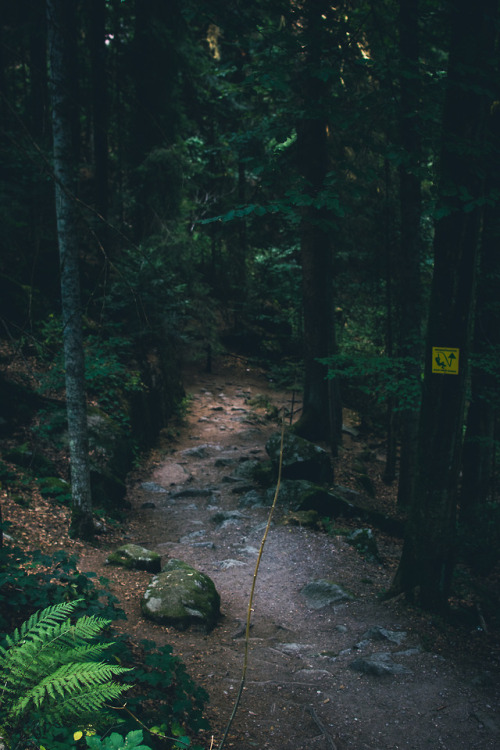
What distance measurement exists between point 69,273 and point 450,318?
16.1ft

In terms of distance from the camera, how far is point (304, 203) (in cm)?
404

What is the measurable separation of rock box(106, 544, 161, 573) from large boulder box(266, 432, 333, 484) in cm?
372

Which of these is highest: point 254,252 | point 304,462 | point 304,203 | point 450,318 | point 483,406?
point 254,252

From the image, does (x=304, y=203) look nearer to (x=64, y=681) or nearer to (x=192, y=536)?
(x=64, y=681)

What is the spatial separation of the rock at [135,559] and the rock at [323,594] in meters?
2.11

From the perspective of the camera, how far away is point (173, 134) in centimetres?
1379

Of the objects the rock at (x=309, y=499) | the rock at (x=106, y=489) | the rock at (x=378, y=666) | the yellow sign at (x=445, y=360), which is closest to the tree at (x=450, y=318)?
the yellow sign at (x=445, y=360)

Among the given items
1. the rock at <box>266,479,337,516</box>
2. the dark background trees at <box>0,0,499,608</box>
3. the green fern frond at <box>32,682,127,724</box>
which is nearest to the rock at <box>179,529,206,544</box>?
the rock at <box>266,479,337,516</box>

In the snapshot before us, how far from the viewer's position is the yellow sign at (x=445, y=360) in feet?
16.4

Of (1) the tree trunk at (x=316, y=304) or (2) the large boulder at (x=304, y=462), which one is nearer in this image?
(2) the large boulder at (x=304, y=462)

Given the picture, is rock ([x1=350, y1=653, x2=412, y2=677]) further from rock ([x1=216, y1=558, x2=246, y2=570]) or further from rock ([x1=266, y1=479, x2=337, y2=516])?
rock ([x1=266, y1=479, x2=337, y2=516])

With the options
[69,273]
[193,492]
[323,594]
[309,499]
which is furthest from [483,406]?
[69,273]

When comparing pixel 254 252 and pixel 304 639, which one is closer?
pixel 304 639

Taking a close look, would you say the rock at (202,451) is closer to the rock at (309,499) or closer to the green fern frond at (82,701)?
the rock at (309,499)
